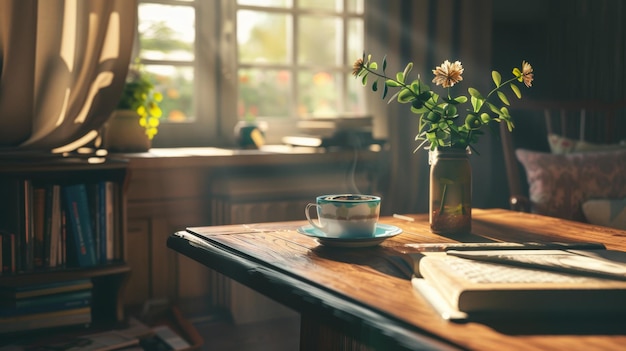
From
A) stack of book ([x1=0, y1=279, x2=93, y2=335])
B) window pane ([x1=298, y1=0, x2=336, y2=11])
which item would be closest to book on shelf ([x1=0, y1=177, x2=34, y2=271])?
stack of book ([x1=0, y1=279, x2=93, y2=335])

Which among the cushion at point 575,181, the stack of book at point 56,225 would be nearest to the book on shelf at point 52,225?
the stack of book at point 56,225

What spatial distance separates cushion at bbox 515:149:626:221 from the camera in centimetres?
255

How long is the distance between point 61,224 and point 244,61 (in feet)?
3.70

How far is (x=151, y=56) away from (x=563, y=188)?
162 centimetres

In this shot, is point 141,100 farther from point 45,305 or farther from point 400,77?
point 400,77

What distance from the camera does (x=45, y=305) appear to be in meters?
2.30

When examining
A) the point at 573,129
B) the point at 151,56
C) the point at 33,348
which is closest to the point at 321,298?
the point at 33,348

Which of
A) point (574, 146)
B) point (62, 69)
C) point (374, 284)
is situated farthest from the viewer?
point (574, 146)

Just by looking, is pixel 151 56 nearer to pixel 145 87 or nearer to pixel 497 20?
pixel 145 87

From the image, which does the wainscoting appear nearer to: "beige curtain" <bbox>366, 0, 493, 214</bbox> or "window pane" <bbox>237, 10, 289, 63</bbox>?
"beige curtain" <bbox>366, 0, 493, 214</bbox>

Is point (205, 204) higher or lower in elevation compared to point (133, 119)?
lower

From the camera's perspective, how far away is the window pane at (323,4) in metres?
3.19

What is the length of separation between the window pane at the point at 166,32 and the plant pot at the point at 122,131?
0.32 m

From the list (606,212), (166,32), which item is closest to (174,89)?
(166,32)
